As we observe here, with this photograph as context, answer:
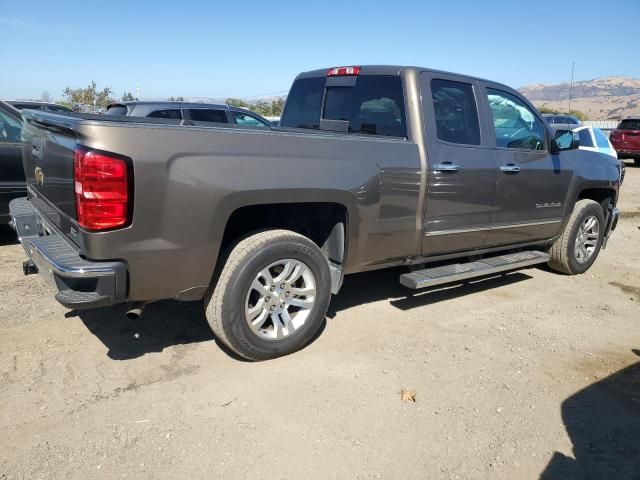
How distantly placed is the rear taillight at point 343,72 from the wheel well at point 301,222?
1.47 metres

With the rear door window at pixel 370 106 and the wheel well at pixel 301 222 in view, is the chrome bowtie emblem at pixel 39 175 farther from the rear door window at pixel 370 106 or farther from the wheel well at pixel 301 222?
the rear door window at pixel 370 106

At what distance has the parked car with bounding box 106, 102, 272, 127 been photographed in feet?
29.6

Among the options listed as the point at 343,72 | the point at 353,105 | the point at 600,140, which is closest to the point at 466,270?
the point at 353,105

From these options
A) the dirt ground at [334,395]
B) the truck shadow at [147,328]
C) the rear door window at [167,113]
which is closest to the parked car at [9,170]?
the dirt ground at [334,395]

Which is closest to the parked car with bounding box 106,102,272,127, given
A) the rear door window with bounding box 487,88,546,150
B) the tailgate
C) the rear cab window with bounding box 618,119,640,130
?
the rear door window with bounding box 487,88,546,150

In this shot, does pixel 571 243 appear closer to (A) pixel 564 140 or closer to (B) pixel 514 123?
(A) pixel 564 140

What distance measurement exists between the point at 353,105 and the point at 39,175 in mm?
2477

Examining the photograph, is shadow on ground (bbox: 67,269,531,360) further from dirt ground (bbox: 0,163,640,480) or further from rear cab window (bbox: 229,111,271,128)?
rear cab window (bbox: 229,111,271,128)

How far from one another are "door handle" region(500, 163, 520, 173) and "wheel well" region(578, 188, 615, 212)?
173 centimetres

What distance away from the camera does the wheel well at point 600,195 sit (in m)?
5.98

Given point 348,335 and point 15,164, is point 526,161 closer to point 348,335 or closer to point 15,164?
point 348,335

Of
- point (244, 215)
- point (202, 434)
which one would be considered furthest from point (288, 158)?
point (202, 434)

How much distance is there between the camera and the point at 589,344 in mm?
4051

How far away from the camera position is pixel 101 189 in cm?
264
